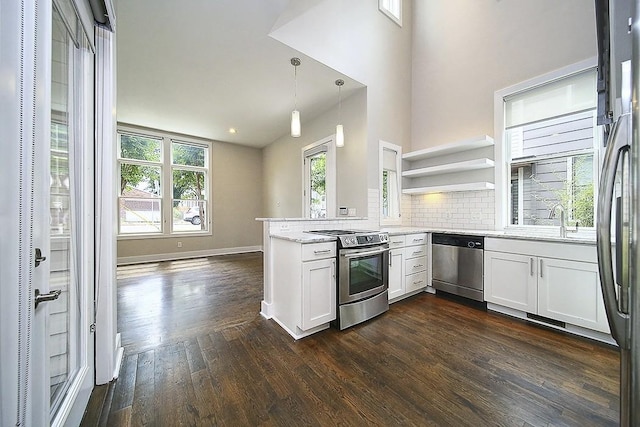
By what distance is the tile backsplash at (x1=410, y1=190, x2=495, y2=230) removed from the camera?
3426 mm

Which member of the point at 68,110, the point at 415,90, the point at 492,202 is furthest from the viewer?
the point at 415,90

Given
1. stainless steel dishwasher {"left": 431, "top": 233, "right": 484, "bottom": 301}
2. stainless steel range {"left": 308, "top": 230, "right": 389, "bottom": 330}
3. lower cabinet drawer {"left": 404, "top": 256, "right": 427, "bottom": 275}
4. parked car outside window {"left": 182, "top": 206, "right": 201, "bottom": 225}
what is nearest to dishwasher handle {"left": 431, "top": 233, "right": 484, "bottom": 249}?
stainless steel dishwasher {"left": 431, "top": 233, "right": 484, "bottom": 301}

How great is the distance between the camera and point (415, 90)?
4.30 metres

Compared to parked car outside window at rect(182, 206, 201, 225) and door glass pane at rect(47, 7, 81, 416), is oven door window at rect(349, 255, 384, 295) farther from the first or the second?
parked car outside window at rect(182, 206, 201, 225)

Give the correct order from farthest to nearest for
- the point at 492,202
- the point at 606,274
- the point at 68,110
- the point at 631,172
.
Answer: the point at 492,202 → the point at 68,110 → the point at 606,274 → the point at 631,172

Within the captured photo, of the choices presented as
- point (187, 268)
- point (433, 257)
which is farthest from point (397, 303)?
point (187, 268)

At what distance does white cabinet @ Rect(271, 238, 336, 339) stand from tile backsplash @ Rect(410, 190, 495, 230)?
2.39m

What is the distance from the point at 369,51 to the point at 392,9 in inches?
45.2

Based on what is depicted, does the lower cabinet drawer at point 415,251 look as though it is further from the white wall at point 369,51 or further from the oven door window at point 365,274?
the white wall at point 369,51

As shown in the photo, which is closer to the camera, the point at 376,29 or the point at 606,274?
→ the point at 606,274

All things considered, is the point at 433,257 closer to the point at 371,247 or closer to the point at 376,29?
the point at 371,247

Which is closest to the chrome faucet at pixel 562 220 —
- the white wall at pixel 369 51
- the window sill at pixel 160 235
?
the white wall at pixel 369 51

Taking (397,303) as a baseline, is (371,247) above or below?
above

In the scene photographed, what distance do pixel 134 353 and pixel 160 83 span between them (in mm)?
3634
